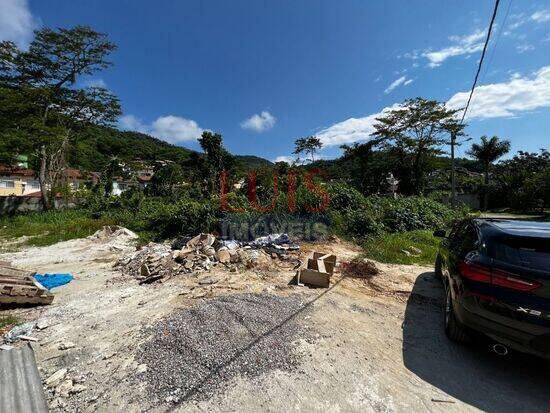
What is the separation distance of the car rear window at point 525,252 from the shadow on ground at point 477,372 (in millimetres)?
1133

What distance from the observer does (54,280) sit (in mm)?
6551

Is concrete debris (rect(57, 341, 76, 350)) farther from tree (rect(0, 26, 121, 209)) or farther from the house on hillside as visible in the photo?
the house on hillside

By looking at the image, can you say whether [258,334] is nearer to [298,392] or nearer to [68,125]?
[298,392]

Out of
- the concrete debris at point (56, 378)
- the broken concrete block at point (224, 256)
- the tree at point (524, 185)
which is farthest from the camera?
the tree at point (524, 185)

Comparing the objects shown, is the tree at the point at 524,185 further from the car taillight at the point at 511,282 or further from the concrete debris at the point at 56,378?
the concrete debris at the point at 56,378

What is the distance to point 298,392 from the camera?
269cm

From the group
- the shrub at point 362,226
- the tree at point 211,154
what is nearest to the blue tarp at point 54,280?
the shrub at point 362,226

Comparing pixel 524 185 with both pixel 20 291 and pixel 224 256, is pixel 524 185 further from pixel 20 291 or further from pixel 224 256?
pixel 20 291

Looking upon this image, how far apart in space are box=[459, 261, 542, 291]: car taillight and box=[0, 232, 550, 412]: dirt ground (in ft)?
3.37

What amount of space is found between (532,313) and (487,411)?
3.04 feet

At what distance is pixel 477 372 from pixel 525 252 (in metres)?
1.34

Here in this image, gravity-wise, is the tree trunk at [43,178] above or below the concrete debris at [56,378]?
above

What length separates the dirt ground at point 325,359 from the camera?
2.61 m

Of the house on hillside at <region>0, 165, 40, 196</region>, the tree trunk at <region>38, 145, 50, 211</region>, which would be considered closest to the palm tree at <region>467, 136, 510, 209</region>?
the tree trunk at <region>38, 145, 50, 211</region>
